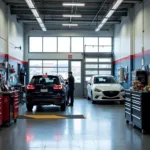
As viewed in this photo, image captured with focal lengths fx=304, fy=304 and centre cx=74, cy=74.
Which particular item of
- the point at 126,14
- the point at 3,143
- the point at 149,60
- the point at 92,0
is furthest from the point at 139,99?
the point at 126,14

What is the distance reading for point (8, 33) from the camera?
15.3 meters

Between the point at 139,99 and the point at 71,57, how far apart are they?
561 inches

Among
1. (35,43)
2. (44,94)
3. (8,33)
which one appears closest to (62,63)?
(35,43)

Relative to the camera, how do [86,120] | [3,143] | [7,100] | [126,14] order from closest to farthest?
[3,143], [7,100], [86,120], [126,14]

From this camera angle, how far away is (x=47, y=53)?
2100 centimetres

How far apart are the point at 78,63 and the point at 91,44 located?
5.28ft

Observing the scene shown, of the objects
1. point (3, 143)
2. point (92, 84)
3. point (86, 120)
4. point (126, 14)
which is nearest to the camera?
point (3, 143)

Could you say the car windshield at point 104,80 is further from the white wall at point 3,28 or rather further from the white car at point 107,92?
the white wall at point 3,28

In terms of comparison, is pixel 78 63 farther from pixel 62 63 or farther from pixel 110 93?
pixel 110 93

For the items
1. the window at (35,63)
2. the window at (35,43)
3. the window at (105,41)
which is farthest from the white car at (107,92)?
the window at (35,43)

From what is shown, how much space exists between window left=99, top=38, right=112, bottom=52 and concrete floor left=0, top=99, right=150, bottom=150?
42.4 feet

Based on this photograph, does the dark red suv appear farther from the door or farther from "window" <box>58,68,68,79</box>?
the door

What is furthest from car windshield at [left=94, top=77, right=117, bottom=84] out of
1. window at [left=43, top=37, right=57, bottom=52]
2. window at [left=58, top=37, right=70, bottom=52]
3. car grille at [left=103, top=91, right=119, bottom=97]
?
window at [left=43, top=37, right=57, bottom=52]

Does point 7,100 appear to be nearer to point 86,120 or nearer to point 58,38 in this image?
point 86,120
